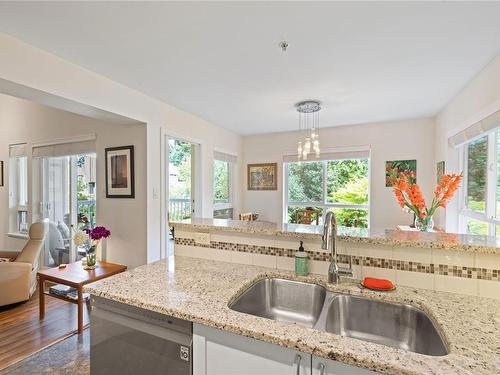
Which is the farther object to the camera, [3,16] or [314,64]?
[314,64]

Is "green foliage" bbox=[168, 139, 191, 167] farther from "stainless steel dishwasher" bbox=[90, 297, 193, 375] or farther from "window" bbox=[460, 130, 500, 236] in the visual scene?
"window" bbox=[460, 130, 500, 236]

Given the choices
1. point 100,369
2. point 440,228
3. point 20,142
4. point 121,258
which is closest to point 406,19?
point 100,369

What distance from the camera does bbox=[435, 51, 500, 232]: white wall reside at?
2.11 m

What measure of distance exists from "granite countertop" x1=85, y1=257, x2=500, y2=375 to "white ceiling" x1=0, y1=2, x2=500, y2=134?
155 centimetres

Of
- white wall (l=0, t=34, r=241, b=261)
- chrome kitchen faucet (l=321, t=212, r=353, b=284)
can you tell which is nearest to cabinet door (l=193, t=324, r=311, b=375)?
chrome kitchen faucet (l=321, t=212, r=353, b=284)

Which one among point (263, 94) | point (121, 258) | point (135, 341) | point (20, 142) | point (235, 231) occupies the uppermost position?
point (263, 94)

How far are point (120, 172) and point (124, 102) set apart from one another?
0.87 meters

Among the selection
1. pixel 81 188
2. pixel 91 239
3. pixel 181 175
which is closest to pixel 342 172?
pixel 181 175

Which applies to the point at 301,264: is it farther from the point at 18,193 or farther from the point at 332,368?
the point at 18,193

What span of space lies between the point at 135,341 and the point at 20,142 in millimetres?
4705

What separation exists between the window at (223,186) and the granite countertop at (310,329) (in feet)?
10.1

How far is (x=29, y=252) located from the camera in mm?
3039

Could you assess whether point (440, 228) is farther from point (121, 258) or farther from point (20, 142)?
point (20, 142)

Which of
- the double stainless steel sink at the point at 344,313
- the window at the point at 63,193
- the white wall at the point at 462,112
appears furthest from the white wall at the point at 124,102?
the white wall at the point at 462,112
